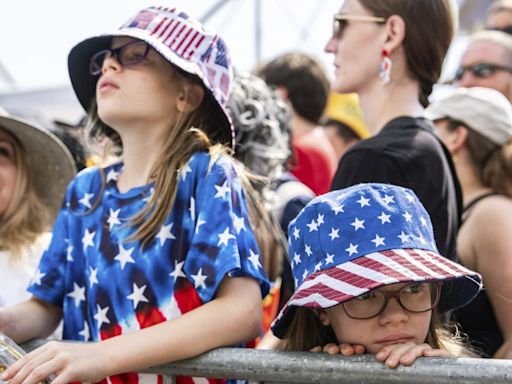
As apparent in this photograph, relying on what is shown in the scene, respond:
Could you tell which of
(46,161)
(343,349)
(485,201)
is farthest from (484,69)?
(343,349)

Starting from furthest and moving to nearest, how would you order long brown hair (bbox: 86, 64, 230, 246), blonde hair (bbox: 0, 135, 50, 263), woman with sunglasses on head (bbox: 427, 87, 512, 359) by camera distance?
1. blonde hair (bbox: 0, 135, 50, 263)
2. woman with sunglasses on head (bbox: 427, 87, 512, 359)
3. long brown hair (bbox: 86, 64, 230, 246)

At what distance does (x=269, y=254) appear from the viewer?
276cm

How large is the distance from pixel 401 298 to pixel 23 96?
5.58 meters

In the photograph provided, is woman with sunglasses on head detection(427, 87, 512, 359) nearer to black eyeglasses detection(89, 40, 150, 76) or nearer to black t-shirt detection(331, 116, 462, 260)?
black t-shirt detection(331, 116, 462, 260)

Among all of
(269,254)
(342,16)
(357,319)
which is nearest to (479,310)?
(269,254)

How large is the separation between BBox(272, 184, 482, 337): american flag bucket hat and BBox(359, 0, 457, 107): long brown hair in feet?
2.53

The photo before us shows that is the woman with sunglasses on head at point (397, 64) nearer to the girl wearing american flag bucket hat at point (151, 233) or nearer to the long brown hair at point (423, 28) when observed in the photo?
the long brown hair at point (423, 28)

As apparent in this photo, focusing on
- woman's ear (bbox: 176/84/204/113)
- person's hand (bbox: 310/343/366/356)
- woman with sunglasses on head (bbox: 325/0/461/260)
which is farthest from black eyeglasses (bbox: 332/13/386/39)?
person's hand (bbox: 310/343/366/356)

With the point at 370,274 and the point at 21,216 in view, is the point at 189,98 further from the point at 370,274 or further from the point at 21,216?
the point at 21,216

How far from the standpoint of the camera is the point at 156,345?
1.92m

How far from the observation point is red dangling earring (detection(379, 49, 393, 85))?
2670mm

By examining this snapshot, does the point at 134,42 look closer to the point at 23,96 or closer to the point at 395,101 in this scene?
the point at 395,101

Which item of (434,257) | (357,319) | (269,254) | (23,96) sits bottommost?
(23,96)

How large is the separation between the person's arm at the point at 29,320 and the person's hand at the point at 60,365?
0.38 metres
